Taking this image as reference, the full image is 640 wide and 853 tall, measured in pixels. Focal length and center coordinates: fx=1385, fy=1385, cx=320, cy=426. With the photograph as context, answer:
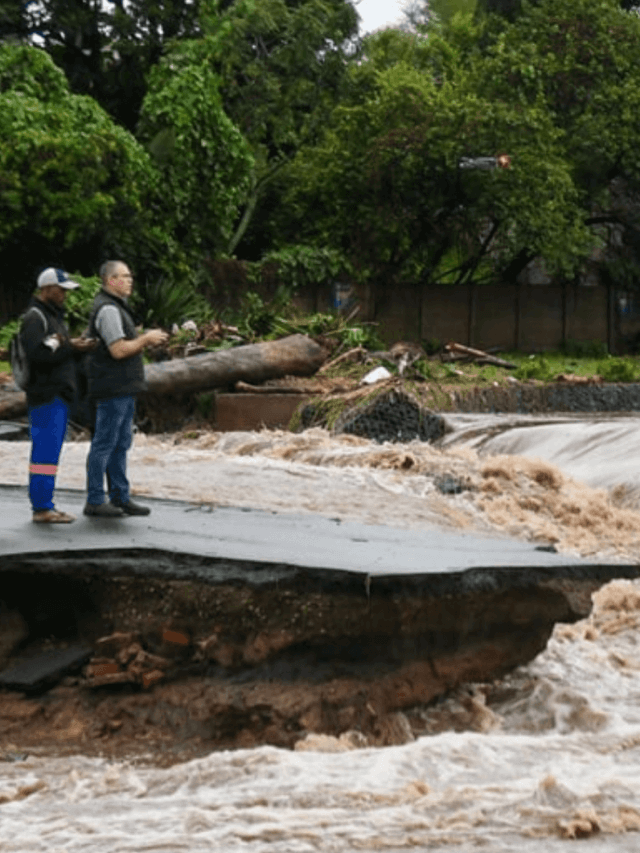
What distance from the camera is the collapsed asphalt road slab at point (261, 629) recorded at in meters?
5.91

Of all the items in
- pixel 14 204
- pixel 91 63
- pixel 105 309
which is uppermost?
pixel 91 63

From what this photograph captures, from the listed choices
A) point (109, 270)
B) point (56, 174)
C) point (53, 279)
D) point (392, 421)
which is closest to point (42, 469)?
point (53, 279)

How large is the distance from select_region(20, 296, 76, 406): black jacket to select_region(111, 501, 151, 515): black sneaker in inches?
34.4

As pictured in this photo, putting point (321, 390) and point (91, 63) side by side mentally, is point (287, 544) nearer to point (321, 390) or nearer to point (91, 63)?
point (321, 390)

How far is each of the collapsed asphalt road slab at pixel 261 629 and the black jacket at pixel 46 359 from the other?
2.76ft

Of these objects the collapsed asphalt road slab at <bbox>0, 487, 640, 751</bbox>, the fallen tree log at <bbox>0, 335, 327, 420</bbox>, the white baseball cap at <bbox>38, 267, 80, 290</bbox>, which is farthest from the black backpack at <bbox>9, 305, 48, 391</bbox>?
the fallen tree log at <bbox>0, 335, 327, 420</bbox>

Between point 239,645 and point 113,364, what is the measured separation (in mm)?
1947

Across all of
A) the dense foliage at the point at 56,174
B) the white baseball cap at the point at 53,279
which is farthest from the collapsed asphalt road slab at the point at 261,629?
the dense foliage at the point at 56,174

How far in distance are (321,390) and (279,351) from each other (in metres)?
1.34

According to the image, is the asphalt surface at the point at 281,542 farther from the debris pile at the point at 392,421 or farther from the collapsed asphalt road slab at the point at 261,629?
the debris pile at the point at 392,421

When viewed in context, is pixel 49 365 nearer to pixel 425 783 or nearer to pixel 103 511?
pixel 103 511

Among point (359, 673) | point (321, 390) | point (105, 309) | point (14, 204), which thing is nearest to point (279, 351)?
point (321, 390)

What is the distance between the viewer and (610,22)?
31000 millimetres

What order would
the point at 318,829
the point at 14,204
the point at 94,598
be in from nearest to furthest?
the point at 318,829
the point at 94,598
the point at 14,204
